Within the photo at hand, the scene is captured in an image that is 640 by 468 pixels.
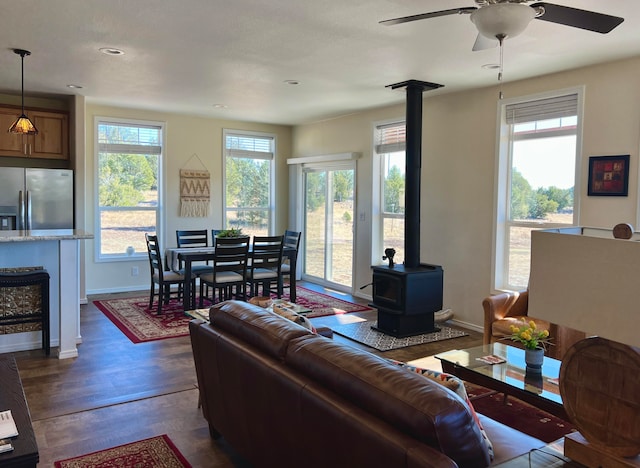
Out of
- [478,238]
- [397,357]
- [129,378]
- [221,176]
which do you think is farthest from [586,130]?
[221,176]

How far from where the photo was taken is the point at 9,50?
428cm

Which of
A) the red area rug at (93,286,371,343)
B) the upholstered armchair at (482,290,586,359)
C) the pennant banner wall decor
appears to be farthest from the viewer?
the pennant banner wall decor

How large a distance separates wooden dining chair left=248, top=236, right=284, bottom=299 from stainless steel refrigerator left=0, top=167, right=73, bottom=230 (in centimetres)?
236

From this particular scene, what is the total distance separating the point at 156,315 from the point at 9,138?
113 inches

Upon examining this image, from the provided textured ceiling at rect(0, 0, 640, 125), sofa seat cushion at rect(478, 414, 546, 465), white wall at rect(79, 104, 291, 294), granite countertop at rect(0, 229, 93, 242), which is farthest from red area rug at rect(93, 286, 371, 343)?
sofa seat cushion at rect(478, 414, 546, 465)

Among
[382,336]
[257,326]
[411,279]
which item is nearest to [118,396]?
[257,326]

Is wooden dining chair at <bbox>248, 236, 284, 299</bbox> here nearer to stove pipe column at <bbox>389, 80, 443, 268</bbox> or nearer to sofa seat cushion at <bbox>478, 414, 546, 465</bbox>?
stove pipe column at <bbox>389, 80, 443, 268</bbox>

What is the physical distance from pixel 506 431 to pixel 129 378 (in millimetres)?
2940

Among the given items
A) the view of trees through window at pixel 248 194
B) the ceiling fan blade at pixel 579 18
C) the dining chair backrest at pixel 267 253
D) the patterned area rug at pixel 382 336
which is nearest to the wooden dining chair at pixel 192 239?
the view of trees through window at pixel 248 194

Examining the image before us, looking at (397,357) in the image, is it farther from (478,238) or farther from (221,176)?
(221,176)

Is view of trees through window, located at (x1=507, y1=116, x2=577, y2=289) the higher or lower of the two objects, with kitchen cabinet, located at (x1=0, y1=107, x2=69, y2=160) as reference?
lower

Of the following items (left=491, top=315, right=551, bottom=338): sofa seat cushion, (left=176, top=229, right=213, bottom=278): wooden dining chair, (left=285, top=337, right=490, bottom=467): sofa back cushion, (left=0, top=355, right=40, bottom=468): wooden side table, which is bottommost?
(left=491, top=315, right=551, bottom=338): sofa seat cushion

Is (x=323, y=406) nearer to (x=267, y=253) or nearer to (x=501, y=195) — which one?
(x=501, y=195)

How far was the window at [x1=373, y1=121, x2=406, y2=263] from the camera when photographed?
258 inches
